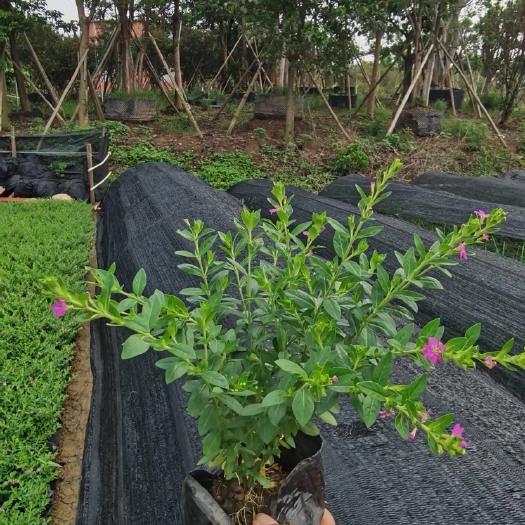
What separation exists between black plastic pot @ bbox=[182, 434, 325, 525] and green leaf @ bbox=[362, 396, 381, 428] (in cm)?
21

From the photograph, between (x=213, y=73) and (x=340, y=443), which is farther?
(x=213, y=73)

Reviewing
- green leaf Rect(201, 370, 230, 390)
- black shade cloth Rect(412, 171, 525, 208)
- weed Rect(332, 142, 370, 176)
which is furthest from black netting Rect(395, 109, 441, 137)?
green leaf Rect(201, 370, 230, 390)

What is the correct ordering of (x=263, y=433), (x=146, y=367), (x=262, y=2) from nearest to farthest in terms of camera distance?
(x=263, y=433) → (x=146, y=367) → (x=262, y=2)

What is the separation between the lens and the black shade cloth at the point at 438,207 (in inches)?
158

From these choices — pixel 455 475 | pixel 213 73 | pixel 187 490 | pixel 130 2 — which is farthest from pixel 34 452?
pixel 213 73

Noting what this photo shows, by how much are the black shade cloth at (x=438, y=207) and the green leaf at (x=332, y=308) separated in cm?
340

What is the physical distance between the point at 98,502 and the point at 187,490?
3.44 ft

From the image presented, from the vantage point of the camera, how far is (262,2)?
7285 millimetres

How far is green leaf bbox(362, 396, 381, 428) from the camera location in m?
0.74

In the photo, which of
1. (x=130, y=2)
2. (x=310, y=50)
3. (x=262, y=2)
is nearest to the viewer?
(x=262, y=2)

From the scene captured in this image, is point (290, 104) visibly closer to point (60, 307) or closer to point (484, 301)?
point (484, 301)

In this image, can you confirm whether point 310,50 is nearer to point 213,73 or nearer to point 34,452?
point 34,452

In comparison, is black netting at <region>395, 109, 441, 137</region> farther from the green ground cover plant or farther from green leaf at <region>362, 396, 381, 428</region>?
green leaf at <region>362, 396, 381, 428</region>

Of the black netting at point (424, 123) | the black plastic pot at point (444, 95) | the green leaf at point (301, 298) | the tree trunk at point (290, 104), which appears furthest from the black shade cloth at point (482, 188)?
the black plastic pot at point (444, 95)
